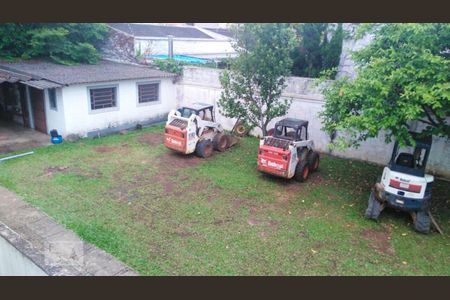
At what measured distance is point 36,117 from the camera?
602 inches

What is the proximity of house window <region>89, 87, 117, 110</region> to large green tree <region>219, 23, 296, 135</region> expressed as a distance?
568 cm

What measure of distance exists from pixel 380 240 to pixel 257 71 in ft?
22.7

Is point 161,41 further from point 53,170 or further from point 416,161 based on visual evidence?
point 416,161

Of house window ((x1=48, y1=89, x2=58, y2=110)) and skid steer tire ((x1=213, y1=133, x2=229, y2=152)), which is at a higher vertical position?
house window ((x1=48, y1=89, x2=58, y2=110))

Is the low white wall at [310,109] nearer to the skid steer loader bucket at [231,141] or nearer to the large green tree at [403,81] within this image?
the skid steer loader bucket at [231,141]

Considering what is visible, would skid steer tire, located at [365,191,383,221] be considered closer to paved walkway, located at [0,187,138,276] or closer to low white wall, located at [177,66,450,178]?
low white wall, located at [177,66,450,178]

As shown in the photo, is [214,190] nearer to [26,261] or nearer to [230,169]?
[230,169]

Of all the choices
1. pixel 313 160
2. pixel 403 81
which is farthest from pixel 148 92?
pixel 403 81

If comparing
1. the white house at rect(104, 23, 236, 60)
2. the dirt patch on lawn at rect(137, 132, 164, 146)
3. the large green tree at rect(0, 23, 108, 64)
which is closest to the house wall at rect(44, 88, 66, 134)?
the dirt patch on lawn at rect(137, 132, 164, 146)

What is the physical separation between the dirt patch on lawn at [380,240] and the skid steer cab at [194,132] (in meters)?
6.53

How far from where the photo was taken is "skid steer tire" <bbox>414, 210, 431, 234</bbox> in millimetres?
7934

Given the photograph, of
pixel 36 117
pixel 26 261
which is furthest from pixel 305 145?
pixel 36 117

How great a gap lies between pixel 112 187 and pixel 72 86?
604 centimetres

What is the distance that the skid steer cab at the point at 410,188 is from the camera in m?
7.89
